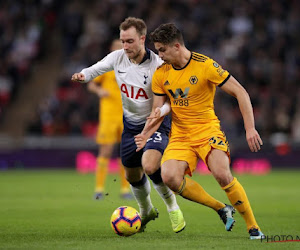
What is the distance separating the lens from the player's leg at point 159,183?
7.76m

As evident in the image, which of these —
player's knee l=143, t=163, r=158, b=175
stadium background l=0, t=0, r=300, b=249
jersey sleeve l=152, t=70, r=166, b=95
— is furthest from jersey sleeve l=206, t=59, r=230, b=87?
stadium background l=0, t=0, r=300, b=249

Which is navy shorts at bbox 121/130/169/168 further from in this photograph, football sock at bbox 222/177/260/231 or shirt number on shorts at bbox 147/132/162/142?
football sock at bbox 222/177/260/231

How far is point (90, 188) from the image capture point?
14133 millimetres

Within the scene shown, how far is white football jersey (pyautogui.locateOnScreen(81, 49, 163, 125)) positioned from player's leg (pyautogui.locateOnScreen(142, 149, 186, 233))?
60 cm

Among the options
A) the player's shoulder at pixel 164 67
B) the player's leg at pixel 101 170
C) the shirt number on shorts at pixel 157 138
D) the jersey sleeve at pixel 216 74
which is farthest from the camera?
the player's leg at pixel 101 170

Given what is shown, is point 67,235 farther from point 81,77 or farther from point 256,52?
point 256,52

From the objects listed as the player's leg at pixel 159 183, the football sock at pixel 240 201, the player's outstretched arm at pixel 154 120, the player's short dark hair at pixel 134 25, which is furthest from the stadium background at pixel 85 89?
the football sock at pixel 240 201

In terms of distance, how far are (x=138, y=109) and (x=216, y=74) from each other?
1295mm

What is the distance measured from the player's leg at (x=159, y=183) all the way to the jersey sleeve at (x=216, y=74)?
1104mm

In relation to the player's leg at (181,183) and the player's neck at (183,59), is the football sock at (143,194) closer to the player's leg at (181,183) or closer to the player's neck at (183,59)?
the player's leg at (181,183)

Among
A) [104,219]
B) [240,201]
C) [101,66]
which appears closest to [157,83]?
[101,66]

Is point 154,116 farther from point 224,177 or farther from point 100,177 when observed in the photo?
point 100,177

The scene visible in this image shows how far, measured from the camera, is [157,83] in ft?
25.3

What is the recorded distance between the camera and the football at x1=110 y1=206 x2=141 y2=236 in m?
7.53
